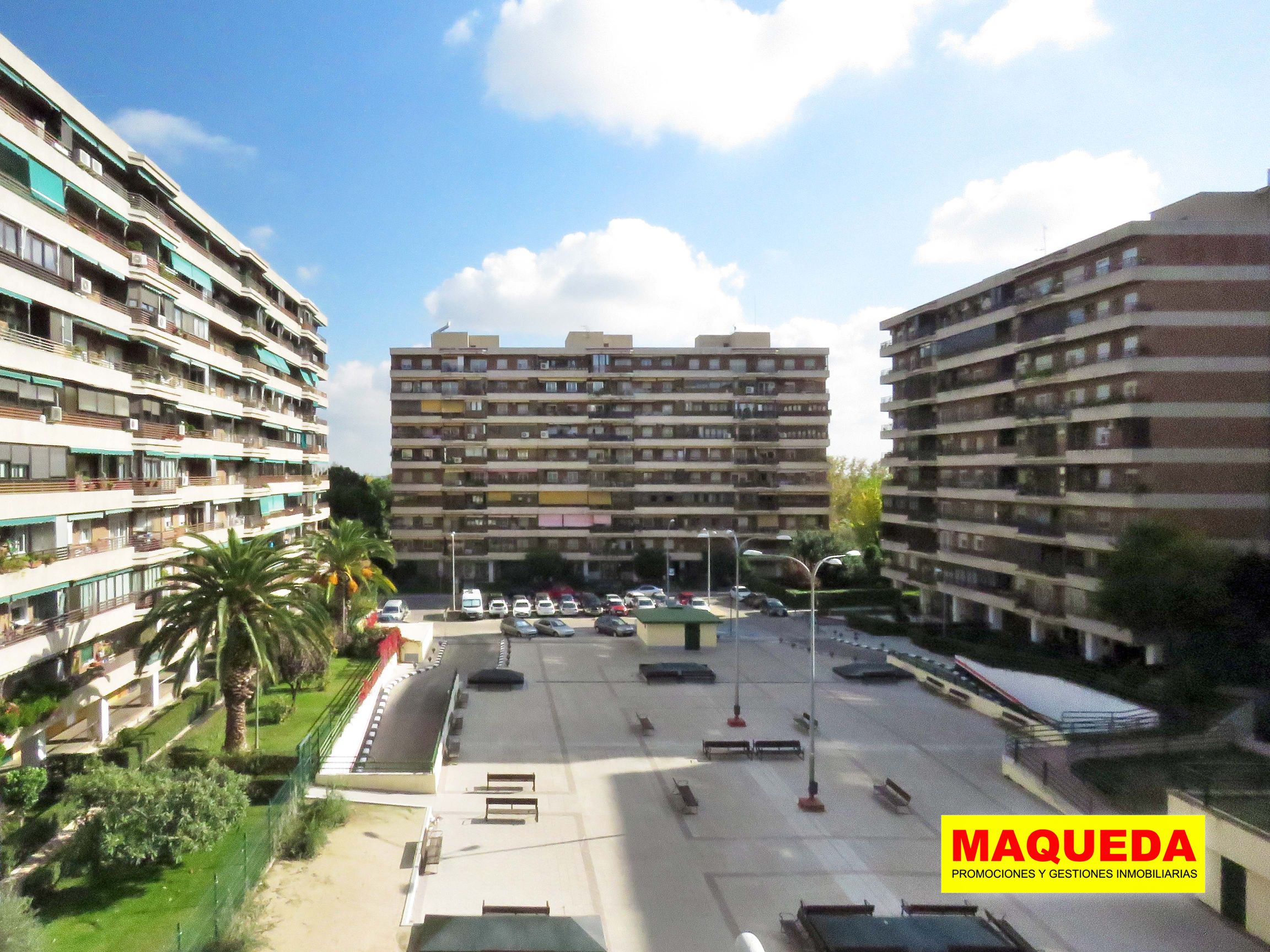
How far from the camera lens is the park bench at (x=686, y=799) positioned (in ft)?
83.7

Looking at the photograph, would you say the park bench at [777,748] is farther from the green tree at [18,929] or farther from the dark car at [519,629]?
the dark car at [519,629]

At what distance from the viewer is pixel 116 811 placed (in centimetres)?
1931

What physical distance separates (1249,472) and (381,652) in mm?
42638

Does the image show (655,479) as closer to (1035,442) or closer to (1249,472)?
(1035,442)

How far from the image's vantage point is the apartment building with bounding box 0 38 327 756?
A: 83.8ft

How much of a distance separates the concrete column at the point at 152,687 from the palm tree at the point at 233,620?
7344 mm

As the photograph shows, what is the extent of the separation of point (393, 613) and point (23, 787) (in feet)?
122

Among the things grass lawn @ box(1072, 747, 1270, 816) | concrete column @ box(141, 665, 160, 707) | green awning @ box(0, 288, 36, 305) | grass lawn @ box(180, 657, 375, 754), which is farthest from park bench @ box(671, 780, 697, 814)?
green awning @ box(0, 288, 36, 305)

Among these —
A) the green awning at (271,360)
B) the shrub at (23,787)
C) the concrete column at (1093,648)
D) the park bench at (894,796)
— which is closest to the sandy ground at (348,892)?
the shrub at (23,787)

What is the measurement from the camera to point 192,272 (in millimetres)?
40344

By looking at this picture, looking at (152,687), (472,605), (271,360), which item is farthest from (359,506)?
(152,687)

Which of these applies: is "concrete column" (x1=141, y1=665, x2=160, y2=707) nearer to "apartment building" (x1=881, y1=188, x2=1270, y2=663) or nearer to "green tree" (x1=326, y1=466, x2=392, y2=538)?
"apartment building" (x1=881, y1=188, x2=1270, y2=663)

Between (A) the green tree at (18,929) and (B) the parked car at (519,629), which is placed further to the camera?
(B) the parked car at (519,629)

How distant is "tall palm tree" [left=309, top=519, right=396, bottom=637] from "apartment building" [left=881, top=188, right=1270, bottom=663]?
3638 cm
